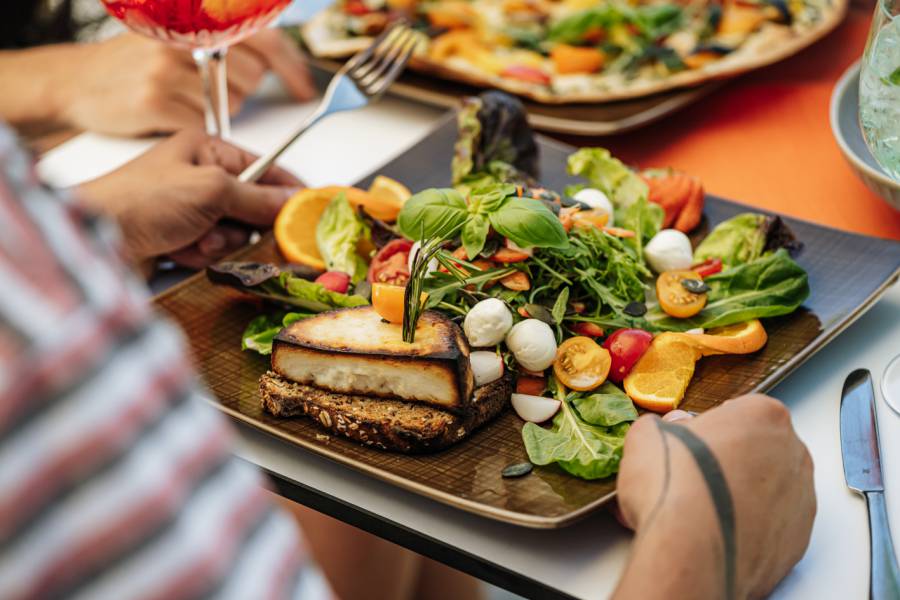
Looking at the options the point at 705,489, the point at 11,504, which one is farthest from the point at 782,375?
the point at 11,504

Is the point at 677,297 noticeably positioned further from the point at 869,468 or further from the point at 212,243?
the point at 212,243

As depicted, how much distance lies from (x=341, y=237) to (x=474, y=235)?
12.7 inches

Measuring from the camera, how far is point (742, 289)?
4.42 ft

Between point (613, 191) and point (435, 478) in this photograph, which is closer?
point (435, 478)

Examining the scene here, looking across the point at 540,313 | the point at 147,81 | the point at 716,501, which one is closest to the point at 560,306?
the point at 540,313

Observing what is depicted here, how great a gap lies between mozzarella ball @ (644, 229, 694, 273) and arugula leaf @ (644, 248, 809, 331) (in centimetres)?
5

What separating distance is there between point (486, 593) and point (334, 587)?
0.88ft

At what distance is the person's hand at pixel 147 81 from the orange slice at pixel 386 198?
1.83 ft

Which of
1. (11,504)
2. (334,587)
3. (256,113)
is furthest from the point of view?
(256,113)

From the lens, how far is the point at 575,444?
1064 millimetres

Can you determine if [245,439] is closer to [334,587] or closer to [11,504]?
[334,587]

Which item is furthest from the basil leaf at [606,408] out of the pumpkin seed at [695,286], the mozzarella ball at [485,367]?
the pumpkin seed at [695,286]

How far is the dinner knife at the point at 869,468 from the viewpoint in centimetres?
90

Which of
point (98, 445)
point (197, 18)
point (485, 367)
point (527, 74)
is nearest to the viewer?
point (98, 445)
